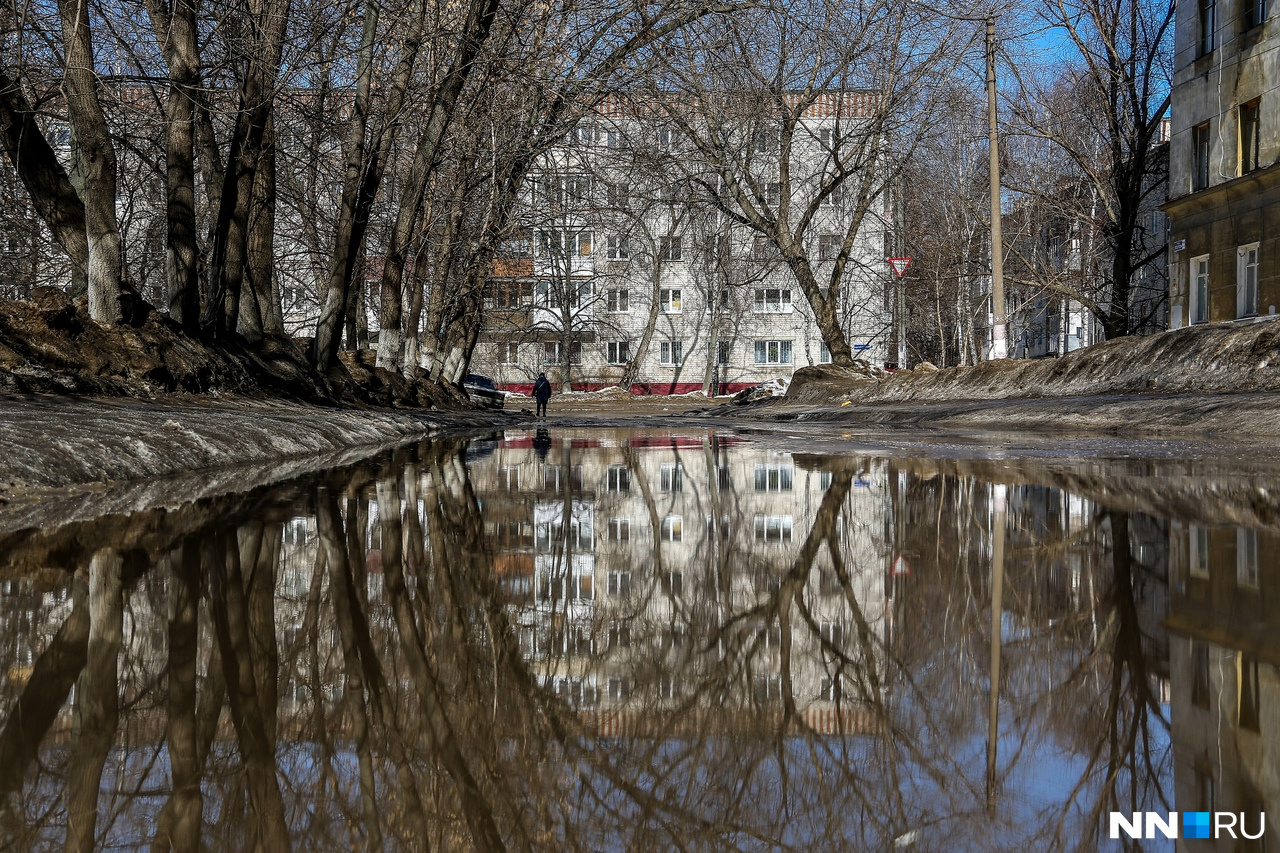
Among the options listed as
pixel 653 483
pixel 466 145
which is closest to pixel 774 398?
pixel 466 145

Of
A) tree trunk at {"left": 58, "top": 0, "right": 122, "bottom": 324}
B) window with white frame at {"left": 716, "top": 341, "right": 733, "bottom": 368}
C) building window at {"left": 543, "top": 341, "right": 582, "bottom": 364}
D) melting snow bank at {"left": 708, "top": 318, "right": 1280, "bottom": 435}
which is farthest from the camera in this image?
window with white frame at {"left": 716, "top": 341, "right": 733, "bottom": 368}

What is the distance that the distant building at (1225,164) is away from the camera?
87.6ft

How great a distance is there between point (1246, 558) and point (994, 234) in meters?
24.0

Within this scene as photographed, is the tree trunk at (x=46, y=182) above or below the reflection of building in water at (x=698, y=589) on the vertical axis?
above

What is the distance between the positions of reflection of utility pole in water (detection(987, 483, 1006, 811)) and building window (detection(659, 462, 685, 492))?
2159 millimetres

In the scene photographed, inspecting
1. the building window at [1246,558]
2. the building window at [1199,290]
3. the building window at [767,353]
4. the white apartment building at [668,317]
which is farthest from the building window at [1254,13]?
the building window at [767,353]

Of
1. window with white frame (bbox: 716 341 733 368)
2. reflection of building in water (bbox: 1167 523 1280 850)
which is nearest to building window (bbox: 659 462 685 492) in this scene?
reflection of building in water (bbox: 1167 523 1280 850)

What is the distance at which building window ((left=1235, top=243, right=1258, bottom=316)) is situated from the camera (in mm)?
27672

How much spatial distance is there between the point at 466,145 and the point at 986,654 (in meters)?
21.4

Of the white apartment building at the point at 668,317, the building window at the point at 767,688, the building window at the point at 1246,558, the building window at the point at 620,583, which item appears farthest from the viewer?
the white apartment building at the point at 668,317

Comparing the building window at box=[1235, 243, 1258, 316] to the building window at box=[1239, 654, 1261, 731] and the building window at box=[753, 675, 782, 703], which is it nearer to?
the building window at box=[1239, 654, 1261, 731]

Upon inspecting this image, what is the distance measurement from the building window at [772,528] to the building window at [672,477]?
1842 mm

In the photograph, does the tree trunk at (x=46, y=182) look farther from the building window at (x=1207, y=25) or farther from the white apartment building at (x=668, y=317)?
the white apartment building at (x=668, y=317)

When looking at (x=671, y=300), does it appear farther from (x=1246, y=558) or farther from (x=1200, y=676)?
(x=1200, y=676)
